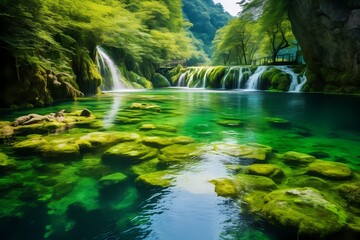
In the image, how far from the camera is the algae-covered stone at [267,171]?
4332 mm

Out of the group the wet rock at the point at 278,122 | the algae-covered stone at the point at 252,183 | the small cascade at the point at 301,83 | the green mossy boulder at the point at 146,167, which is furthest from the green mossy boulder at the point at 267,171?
the small cascade at the point at 301,83

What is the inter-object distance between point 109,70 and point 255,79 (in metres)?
14.8

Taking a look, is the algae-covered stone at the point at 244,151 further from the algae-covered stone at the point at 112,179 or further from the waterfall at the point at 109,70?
the waterfall at the point at 109,70

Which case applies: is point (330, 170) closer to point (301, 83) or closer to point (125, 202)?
point (125, 202)

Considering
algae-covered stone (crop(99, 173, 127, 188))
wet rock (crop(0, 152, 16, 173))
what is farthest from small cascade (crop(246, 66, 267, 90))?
wet rock (crop(0, 152, 16, 173))

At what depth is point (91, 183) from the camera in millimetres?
4148

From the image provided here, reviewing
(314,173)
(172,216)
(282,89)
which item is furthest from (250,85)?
(172,216)

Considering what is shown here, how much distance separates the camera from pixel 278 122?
9570 millimetres

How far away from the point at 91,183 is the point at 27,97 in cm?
989

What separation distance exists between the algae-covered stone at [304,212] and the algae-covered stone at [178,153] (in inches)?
82.5

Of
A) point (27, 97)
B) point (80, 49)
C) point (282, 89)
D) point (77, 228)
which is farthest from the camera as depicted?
point (282, 89)

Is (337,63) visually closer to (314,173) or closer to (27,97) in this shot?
(314,173)

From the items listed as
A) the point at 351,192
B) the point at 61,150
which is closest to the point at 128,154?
Result: the point at 61,150

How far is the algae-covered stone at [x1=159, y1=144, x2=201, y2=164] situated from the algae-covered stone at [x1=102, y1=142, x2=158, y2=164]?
23cm
